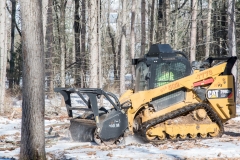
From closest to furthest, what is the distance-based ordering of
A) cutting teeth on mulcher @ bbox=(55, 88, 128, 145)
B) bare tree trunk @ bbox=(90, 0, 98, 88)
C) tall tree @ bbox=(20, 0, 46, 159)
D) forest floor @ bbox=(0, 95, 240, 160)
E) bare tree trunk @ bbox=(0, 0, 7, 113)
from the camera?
tall tree @ bbox=(20, 0, 46, 159) < forest floor @ bbox=(0, 95, 240, 160) < cutting teeth on mulcher @ bbox=(55, 88, 128, 145) < bare tree trunk @ bbox=(90, 0, 98, 88) < bare tree trunk @ bbox=(0, 0, 7, 113)

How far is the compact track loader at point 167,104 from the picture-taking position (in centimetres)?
1037

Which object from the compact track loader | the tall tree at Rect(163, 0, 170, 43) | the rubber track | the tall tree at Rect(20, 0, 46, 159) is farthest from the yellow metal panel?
the tall tree at Rect(163, 0, 170, 43)

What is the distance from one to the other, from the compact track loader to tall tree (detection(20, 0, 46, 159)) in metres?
2.83

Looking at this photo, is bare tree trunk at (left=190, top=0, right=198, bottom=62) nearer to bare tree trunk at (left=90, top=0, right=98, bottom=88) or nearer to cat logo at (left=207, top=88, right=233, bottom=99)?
bare tree trunk at (left=90, top=0, right=98, bottom=88)

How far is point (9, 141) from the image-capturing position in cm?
1063

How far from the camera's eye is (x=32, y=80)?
7223mm

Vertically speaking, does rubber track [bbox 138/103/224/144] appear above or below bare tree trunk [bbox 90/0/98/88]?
below

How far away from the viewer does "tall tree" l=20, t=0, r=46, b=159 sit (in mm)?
7223

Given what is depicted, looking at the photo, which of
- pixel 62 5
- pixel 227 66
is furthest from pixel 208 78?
pixel 62 5

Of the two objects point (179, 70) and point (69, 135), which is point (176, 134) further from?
point (69, 135)

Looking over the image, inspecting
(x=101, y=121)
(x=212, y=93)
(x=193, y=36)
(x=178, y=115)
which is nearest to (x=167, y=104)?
(x=178, y=115)

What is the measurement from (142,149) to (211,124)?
2.53 metres

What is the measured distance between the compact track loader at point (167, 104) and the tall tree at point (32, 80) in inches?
111

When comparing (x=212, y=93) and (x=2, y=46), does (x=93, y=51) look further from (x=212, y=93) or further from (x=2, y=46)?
(x=212, y=93)
